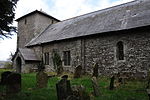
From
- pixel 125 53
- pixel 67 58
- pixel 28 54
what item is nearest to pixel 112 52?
pixel 125 53

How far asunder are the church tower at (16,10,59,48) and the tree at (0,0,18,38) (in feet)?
52.8

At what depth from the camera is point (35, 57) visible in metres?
22.4

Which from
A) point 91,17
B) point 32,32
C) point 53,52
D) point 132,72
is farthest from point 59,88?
point 32,32

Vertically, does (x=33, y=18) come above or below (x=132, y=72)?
above

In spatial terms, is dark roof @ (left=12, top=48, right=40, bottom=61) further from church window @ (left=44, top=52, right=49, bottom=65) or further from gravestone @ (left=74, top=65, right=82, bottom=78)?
gravestone @ (left=74, top=65, right=82, bottom=78)

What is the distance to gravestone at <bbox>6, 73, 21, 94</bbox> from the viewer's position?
7871 millimetres

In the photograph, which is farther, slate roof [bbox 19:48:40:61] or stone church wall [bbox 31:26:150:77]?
slate roof [bbox 19:48:40:61]

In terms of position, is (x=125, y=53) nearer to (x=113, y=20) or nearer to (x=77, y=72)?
(x=113, y=20)

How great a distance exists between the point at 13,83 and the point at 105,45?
9.69m

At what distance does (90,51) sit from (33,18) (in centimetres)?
1399

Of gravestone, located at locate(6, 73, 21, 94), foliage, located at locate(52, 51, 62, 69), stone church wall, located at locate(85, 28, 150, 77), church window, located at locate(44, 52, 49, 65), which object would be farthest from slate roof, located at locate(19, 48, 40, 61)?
gravestone, located at locate(6, 73, 21, 94)

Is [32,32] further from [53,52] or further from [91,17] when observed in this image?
[91,17]

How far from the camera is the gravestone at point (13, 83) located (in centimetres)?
787

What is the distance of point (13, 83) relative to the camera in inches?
318
